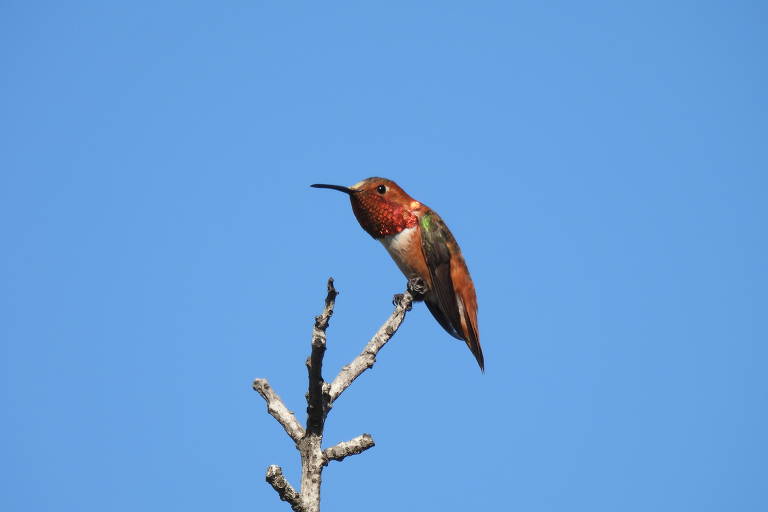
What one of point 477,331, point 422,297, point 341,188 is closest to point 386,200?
point 341,188

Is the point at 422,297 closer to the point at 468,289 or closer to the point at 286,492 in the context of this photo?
the point at 468,289

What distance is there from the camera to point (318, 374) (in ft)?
15.4

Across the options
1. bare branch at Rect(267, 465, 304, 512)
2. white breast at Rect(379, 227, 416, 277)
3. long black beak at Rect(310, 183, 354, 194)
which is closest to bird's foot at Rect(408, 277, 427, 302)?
white breast at Rect(379, 227, 416, 277)

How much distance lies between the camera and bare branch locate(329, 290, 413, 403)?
503 centimetres

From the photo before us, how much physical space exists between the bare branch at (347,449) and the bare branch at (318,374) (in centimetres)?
14

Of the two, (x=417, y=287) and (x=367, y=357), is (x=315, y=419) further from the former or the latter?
(x=417, y=287)

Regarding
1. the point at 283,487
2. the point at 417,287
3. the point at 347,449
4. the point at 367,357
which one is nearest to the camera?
the point at 283,487

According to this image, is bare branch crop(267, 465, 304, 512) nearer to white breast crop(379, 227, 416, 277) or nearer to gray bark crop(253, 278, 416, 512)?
gray bark crop(253, 278, 416, 512)

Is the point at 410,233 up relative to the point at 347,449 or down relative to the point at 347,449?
up

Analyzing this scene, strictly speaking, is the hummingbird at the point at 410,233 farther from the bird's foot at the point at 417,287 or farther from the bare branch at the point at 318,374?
the bare branch at the point at 318,374

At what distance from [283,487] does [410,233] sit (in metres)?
4.43

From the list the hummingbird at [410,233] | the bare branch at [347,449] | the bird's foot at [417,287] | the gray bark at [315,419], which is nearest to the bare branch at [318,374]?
the gray bark at [315,419]

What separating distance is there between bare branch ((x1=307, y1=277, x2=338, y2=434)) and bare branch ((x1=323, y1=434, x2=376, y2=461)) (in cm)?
14

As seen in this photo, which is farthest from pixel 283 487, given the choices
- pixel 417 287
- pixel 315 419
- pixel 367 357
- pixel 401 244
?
pixel 401 244
